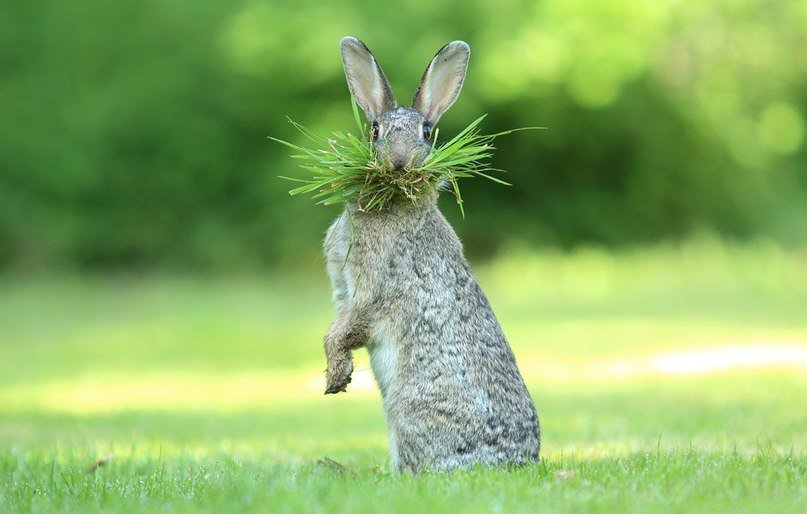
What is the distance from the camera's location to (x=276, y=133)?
23.9m

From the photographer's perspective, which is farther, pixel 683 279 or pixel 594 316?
pixel 683 279

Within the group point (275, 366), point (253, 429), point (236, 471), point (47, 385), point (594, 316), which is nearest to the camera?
point (236, 471)

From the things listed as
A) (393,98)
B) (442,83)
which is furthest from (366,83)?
(442,83)

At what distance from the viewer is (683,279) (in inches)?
808

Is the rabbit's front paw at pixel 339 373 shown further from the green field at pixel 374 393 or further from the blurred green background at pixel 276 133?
the blurred green background at pixel 276 133

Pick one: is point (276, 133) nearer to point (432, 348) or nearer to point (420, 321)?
point (420, 321)

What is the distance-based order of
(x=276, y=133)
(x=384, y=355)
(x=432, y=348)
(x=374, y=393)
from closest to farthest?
(x=432, y=348) → (x=384, y=355) → (x=374, y=393) → (x=276, y=133)

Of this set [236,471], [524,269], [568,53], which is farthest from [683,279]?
[236,471]

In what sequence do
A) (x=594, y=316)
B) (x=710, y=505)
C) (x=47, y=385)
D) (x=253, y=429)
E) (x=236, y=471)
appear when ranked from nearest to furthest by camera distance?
(x=710, y=505) < (x=236, y=471) < (x=253, y=429) < (x=47, y=385) < (x=594, y=316)

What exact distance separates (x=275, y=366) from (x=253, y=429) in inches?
215

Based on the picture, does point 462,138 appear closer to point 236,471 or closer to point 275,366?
point 236,471

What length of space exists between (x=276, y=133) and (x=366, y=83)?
17.9 m

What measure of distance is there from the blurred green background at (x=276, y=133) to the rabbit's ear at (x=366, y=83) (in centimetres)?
1546

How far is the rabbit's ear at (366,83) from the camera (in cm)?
624
